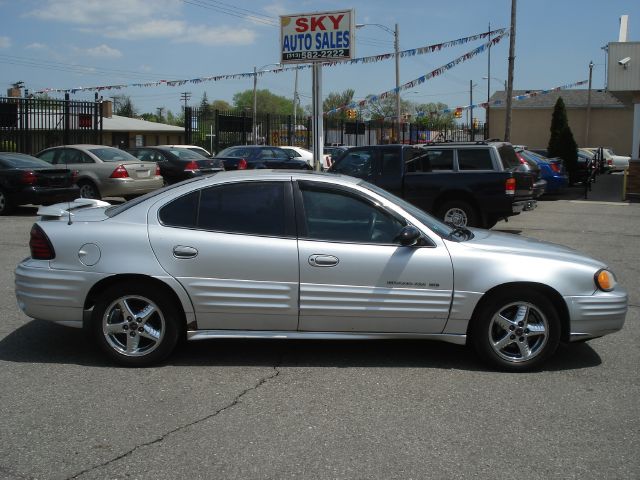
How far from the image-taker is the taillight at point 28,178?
15.6 m

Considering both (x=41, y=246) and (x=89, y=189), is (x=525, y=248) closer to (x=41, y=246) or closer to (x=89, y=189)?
(x=41, y=246)

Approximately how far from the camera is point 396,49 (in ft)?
123

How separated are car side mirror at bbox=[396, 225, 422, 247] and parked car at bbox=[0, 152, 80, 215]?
1220cm

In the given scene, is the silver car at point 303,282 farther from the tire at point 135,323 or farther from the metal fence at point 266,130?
the metal fence at point 266,130

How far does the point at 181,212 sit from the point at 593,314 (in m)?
3.23

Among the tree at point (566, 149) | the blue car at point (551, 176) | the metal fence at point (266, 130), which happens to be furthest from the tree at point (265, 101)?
the blue car at point (551, 176)

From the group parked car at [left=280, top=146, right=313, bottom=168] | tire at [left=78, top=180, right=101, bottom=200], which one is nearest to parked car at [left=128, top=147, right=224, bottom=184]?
parked car at [left=280, top=146, right=313, bottom=168]

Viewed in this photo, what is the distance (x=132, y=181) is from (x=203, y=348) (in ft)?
40.4

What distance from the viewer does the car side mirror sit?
5352mm

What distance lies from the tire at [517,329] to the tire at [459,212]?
306 inches

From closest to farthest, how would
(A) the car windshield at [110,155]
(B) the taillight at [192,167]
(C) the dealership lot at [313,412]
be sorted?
(C) the dealership lot at [313,412] → (A) the car windshield at [110,155] → (B) the taillight at [192,167]

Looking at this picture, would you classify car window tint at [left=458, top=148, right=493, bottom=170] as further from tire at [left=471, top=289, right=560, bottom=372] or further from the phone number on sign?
tire at [left=471, top=289, right=560, bottom=372]

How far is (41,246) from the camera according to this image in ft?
18.2

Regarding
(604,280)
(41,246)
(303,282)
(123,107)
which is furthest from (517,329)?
(123,107)
